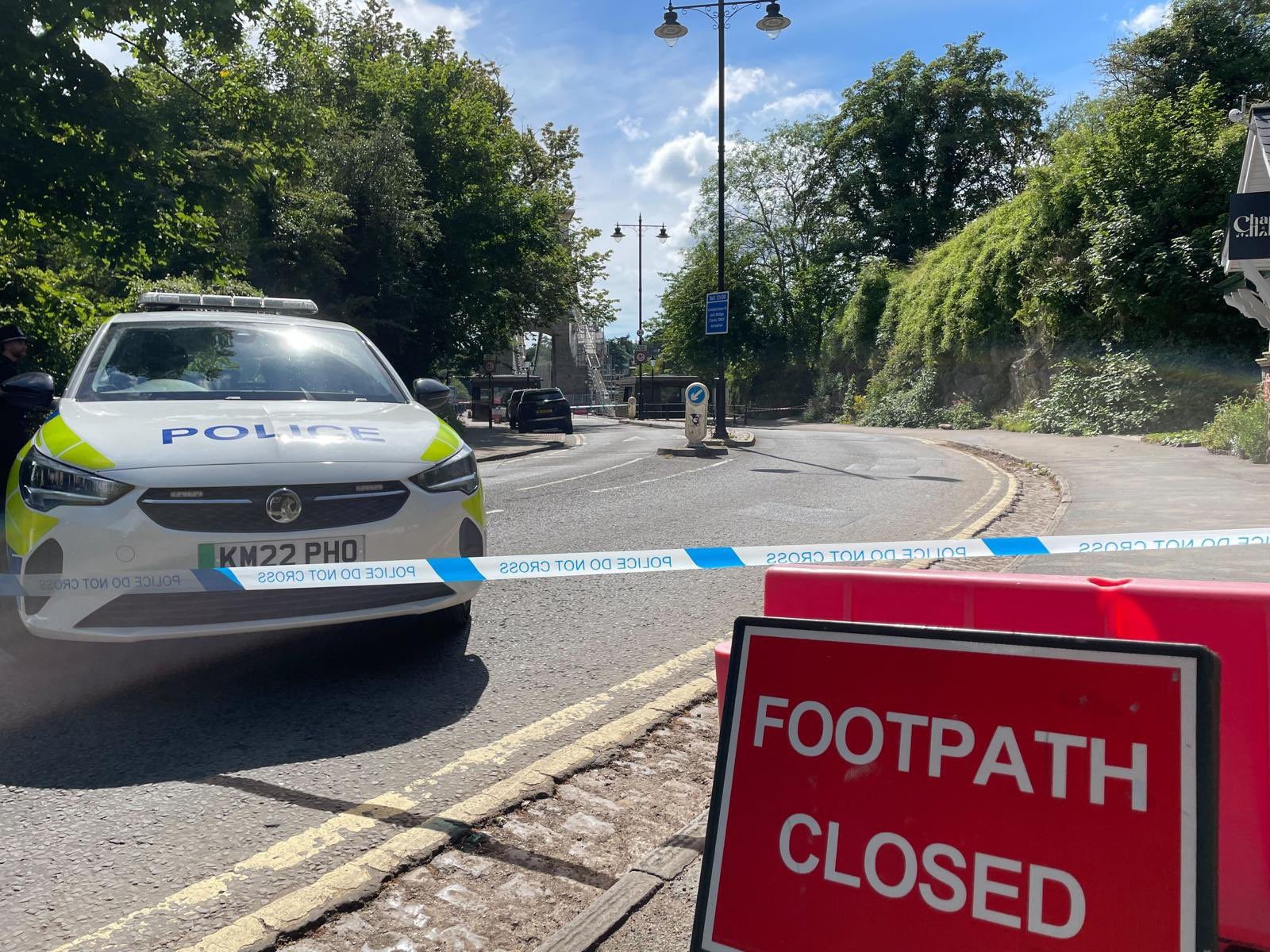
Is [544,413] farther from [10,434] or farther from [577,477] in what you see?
[10,434]

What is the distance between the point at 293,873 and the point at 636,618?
312 centimetres

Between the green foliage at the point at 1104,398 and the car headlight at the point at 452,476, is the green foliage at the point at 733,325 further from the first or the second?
the car headlight at the point at 452,476

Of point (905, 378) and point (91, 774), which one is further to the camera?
point (905, 378)

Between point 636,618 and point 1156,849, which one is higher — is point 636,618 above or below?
below

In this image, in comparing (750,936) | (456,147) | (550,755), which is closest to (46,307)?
(550,755)

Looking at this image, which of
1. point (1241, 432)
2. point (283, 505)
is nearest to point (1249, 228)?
point (1241, 432)

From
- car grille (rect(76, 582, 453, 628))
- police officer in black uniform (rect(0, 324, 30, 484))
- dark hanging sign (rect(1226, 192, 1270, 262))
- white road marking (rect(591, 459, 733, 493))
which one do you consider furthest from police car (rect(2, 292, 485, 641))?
dark hanging sign (rect(1226, 192, 1270, 262))

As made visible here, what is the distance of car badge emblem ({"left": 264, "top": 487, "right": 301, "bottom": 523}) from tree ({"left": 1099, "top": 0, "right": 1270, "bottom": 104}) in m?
32.6

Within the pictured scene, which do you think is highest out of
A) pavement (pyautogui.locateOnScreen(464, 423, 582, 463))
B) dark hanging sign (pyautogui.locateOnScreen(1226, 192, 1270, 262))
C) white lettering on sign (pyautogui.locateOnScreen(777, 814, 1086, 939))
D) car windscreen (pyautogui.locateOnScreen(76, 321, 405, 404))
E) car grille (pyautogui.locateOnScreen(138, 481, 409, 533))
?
dark hanging sign (pyautogui.locateOnScreen(1226, 192, 1270, 262))

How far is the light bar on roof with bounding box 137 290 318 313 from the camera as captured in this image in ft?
20.8

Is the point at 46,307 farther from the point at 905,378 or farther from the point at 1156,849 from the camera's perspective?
the point at 905,378

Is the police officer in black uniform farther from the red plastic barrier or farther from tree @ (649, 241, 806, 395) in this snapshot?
tree @ (649, 241, 806, 395)

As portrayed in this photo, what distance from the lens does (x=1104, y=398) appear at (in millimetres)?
22859

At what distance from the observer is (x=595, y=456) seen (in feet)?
63.6
